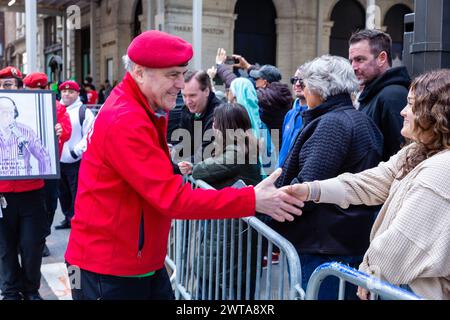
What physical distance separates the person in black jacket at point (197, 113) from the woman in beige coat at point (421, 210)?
2549 millimetres

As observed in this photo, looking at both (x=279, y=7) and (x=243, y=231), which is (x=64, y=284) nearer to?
(x=243, y=231)

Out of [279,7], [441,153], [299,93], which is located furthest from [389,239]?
[279,7]

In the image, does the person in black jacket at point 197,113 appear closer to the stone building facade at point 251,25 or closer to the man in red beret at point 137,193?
the man in red beret at point 137,193

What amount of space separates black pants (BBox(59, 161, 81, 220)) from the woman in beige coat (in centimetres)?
512

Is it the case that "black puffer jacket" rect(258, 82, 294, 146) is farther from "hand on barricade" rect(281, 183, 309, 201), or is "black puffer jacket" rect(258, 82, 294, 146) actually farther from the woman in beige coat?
the woman in beige coat

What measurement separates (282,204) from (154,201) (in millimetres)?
586

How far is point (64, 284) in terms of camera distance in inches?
197

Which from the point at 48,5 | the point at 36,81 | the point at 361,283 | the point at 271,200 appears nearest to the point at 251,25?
the point at 48,5

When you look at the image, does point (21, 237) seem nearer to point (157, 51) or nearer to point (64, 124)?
point (64, 124)

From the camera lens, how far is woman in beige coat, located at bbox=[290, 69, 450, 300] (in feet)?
6.44

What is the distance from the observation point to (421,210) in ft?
6.50

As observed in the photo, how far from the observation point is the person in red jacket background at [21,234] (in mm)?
4293

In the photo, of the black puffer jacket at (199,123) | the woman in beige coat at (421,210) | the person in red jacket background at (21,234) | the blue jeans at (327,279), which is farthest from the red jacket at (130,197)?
the black puffer jacket at (199,123)

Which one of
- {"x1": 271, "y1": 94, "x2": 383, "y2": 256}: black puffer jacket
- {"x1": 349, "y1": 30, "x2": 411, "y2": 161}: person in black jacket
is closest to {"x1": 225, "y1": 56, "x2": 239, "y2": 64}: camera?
{"x1": 349, "y1": 30, "x2": 411, "y2": 161}: person in black jacket
